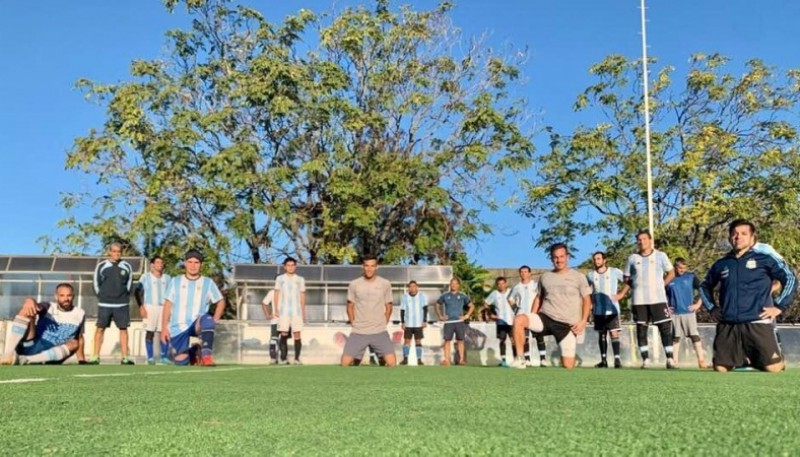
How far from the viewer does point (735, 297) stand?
8.32 m

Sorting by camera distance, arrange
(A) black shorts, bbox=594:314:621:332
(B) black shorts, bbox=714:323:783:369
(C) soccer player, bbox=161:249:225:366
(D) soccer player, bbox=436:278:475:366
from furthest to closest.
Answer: (D) soccer player, bbox=436:278:475:366 < (A) black shorts, bbox=594:314:621:332 < (C) soccer player, bbox=161:249:225:366 < (B) black shorts, bbox=714:323:783:369

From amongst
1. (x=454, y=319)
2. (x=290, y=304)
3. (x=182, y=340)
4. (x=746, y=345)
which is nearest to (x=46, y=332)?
(x=182, y=340)

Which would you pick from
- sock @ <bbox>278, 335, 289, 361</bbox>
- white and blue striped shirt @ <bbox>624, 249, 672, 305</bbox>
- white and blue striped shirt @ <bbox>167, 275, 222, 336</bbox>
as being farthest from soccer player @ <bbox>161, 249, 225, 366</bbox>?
white and blue striped shirt @ <bbox>624, 249, 672, 305</bbox>

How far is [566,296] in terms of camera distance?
10.2 metres

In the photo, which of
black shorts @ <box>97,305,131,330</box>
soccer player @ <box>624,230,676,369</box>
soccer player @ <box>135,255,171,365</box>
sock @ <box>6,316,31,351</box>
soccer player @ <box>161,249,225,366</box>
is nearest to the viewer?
sock @ <box>6,316,31,351</box>

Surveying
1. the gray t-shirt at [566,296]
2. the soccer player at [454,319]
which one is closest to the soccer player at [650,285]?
the gray t-shirt at [566,296]

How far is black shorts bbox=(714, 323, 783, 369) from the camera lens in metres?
8.12

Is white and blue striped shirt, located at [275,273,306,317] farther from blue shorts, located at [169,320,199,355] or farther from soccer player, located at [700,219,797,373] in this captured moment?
soccer player, located at [700,219,797,373]

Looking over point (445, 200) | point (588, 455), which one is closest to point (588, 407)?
point (588, 455)

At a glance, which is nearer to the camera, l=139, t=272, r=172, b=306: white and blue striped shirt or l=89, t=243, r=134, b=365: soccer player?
l=89, t=243, r=134, b=365: soccer player

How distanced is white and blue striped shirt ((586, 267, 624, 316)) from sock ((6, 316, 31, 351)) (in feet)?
27.1

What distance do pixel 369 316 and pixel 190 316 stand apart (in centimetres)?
254

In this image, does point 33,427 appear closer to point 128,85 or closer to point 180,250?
point 180,250

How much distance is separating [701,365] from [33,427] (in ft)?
35.7
